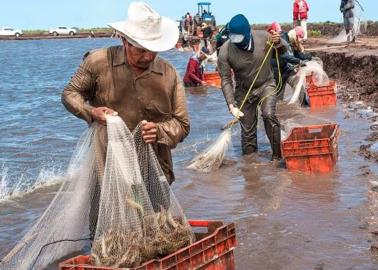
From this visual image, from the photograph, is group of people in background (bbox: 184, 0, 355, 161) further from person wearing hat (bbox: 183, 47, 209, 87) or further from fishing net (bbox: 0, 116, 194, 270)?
person wearing hat (bbox: 183, 47, 209, 87)

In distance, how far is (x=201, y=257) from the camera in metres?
3.95

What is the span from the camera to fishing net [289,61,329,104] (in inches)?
500

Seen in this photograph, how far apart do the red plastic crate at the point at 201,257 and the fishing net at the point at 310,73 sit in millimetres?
8574

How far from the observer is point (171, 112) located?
429 centimetres

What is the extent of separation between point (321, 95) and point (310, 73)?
0.71 metres

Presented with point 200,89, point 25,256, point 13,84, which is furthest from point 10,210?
point 13,84

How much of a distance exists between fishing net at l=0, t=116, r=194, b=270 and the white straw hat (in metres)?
0.49

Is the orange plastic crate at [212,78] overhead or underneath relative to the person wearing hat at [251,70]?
underneath

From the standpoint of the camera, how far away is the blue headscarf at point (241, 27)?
784cm

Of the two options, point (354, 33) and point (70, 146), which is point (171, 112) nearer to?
point (70, 146)

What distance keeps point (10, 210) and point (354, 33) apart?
57.7ft

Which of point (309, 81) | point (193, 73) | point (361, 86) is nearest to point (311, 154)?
point (309, 81)

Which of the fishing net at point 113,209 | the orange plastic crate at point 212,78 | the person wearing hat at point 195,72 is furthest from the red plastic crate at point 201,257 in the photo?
the orange plastic crate at point 212,78

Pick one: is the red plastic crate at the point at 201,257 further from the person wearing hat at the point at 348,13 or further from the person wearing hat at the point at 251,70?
the person wearing hat at the point at 348,13
